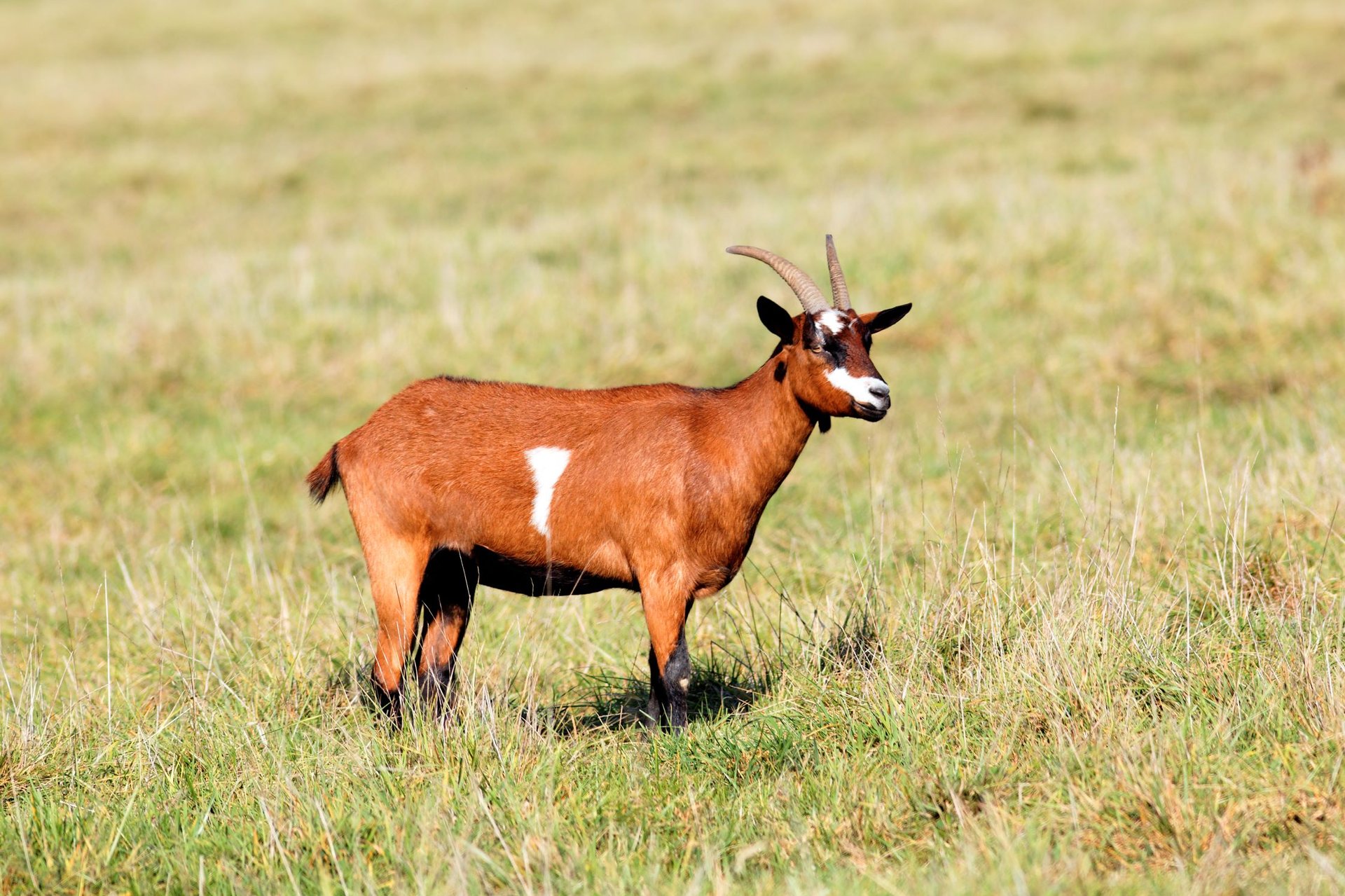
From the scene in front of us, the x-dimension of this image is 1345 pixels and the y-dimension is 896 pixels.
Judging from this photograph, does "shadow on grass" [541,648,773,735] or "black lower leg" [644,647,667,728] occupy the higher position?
"black lower leg" [644,647,667,728]

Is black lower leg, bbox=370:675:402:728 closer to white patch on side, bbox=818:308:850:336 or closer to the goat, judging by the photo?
the goat

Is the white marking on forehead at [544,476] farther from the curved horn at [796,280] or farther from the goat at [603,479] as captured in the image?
the curved horn at [796,280]

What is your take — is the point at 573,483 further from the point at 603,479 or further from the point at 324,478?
the point at 324,478

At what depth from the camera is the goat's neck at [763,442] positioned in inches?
201

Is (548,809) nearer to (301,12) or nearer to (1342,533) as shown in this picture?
(1342,533)

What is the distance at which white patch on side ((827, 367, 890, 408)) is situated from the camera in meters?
4.73

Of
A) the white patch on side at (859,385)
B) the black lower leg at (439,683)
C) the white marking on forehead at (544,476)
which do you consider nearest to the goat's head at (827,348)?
the white patch on side at (859,385)

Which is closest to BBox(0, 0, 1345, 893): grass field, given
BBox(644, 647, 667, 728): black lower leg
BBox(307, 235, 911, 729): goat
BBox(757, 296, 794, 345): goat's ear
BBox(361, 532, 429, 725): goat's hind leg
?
BBox(644, 647, 667, 728): black lower leg

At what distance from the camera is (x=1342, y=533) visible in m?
6.42

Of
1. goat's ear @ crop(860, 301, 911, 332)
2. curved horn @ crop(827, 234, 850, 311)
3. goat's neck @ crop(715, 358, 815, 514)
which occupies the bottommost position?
goat's neck @ crop(715, 358, 815, 514)

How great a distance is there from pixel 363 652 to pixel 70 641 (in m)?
1.89

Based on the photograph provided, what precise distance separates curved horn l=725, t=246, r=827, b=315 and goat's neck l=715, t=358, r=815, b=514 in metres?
0.29

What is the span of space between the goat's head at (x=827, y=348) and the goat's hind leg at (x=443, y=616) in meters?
1.59

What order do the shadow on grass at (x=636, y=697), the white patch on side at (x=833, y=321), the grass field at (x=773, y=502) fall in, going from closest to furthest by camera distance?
the grass field at (x=773, y=502), the white patch on side at (x=833, y=321), the shadow on grass at (x=636, y=697)
